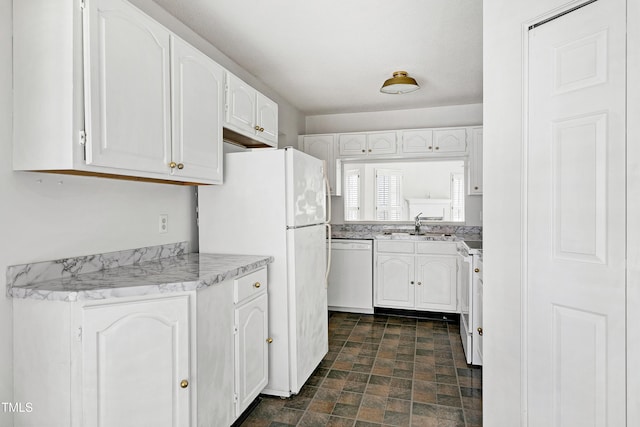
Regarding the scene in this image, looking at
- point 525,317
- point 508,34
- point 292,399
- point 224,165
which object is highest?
point 508,34

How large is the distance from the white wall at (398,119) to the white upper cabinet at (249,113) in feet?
6.52

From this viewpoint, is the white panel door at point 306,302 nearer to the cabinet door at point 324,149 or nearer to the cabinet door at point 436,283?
the cabinet door at point 436,283

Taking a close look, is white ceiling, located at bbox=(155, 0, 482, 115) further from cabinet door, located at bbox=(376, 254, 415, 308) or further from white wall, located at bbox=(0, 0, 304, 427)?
cabinet door, located at bbox=(376, 254, 415, 308)

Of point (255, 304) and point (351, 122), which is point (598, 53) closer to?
point (255, 304)

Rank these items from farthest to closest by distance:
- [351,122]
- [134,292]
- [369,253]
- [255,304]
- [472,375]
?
[351,122] → [369,253] → [472,375] → [255,304] → [134,292]

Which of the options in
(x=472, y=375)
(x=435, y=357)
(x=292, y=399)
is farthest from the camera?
(x=435, y=357)

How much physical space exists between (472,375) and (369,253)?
5.98ft

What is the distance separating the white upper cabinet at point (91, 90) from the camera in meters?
1.36

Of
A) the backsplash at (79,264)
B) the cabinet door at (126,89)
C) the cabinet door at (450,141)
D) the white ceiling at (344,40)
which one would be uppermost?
the white ceiling at (344,40)

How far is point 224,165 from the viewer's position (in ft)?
8.09

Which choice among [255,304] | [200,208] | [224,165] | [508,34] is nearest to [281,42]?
[224,165]

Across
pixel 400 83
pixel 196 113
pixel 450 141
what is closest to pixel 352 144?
pixel 450 141

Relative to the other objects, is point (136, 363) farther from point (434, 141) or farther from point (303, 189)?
point (434, 141)

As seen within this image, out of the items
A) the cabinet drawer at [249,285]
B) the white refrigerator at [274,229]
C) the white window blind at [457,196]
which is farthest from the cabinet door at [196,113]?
the white window blind at [457,196]
